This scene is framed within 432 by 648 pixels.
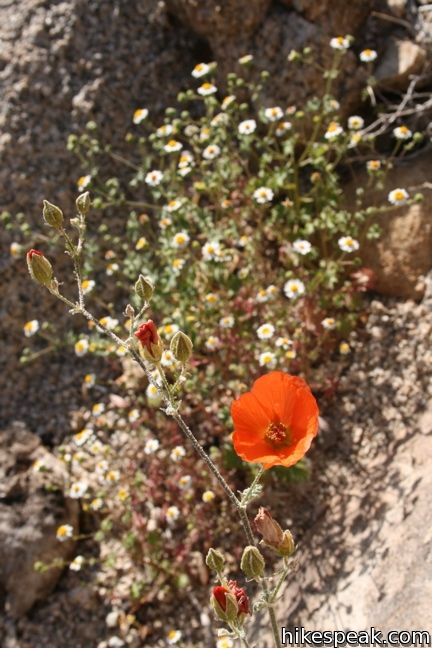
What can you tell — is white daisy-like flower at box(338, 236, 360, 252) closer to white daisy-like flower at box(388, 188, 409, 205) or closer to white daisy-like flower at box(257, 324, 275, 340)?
white daisy-like flower at box(388, 188, 409, 205)

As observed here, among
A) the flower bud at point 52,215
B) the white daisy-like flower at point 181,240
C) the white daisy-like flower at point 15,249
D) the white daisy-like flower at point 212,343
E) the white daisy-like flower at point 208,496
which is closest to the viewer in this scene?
the flower bud at point 52,215

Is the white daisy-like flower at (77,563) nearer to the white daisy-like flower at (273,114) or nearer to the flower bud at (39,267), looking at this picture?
the flower bud at (39,267)

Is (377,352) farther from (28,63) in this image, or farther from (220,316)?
(28,63)

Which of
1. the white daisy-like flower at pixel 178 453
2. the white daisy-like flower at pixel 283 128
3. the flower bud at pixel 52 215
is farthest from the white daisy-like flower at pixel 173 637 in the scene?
the white daisy-like flower at pixel 283 128

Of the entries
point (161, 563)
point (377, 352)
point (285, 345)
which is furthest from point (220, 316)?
point (161, 563)

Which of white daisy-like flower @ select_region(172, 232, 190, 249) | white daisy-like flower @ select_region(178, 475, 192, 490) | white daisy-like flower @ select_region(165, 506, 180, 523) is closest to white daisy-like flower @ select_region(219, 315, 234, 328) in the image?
white daisy-like flower @ select_region(172, 232, 190, 249)

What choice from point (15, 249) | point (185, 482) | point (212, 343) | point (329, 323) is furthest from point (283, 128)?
point (185, 482)

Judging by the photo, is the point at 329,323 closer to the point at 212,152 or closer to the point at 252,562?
the point at 212,152
